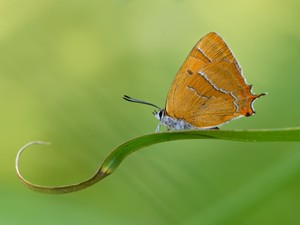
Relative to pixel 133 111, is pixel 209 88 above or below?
above

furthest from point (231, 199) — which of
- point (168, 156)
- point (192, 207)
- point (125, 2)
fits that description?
point (125, 2)

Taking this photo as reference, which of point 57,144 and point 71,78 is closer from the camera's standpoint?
point 57,144

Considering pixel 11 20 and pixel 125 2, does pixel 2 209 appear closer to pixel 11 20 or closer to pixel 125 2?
pixel 11 20

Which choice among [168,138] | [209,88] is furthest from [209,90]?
[168,138]

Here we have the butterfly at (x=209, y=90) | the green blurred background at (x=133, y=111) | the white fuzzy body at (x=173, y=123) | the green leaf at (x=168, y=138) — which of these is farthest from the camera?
the green blurred background at (x=133, y=111)

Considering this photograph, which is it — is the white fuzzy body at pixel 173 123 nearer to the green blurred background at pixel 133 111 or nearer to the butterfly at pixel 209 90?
the butterfly at pixel 209 90

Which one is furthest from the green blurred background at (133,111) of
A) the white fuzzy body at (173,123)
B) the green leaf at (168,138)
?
the green leaf at (168,138)

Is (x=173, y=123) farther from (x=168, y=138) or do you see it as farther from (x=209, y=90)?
(x=168, y=138)
